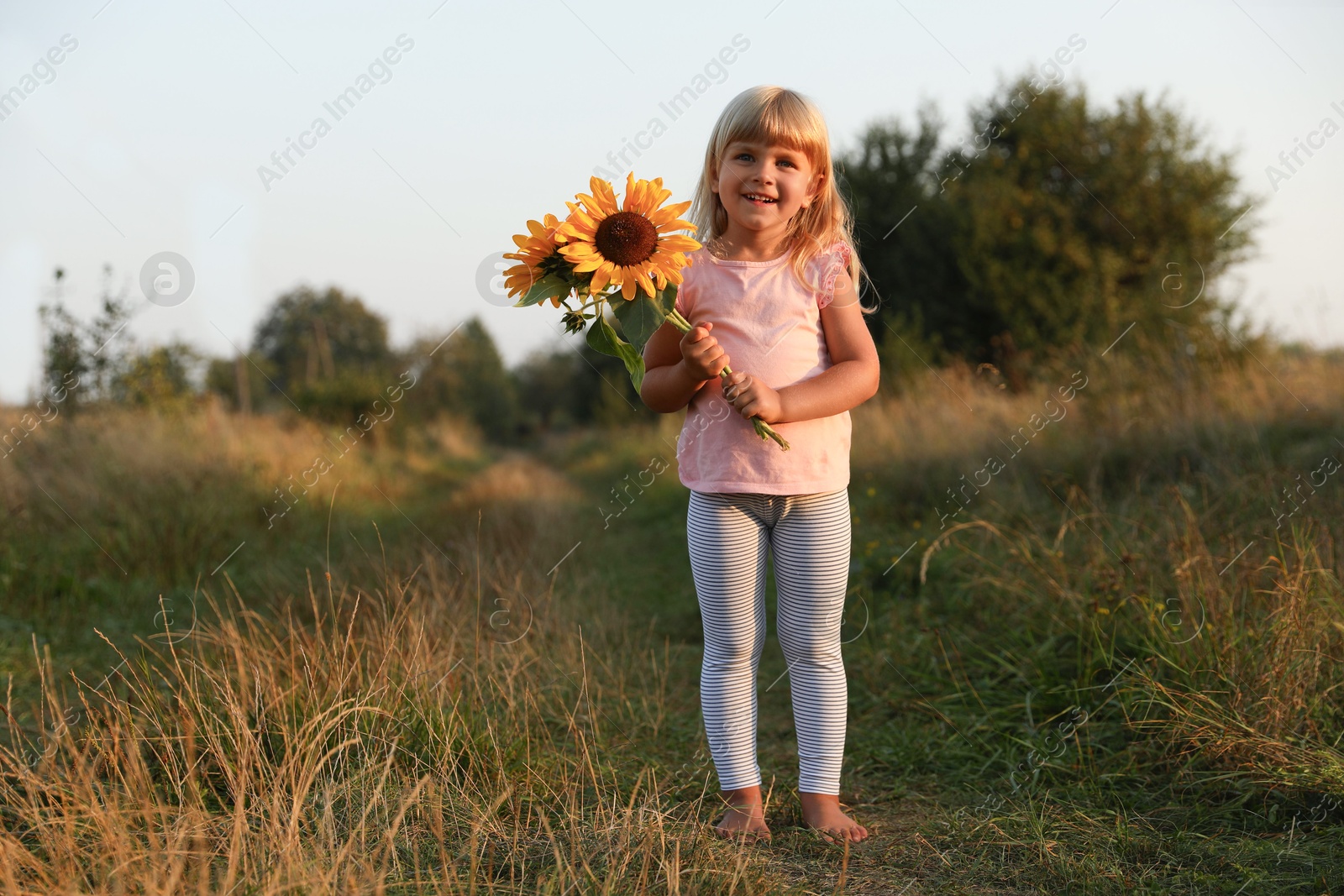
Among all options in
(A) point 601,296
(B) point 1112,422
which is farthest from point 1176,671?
(B) point 1112,422

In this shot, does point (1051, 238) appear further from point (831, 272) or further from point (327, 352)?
point (327, 352)

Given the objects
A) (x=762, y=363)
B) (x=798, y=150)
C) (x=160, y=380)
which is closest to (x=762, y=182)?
(x=798, y=150)

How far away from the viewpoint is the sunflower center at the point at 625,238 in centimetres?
199

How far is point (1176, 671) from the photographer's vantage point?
2771mm

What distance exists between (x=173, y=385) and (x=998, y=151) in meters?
12.7

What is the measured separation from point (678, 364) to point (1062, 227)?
13568 millimetres

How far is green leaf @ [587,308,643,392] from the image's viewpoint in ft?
6.73

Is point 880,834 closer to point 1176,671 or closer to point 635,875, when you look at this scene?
point 635,875

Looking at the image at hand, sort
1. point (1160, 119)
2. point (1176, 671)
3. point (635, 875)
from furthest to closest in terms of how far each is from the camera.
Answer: point (1160, 119) < point (1176, 671) < point (635, 875)

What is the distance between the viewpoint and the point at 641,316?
2014 mm

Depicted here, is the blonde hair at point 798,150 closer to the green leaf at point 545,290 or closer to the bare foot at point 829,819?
the green leaf at point 545,290

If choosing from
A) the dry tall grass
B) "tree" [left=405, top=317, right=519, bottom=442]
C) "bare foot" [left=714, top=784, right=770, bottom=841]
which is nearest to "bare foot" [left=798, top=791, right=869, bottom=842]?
"bare foot" [left=714, top=784, right=770, bottom=841]

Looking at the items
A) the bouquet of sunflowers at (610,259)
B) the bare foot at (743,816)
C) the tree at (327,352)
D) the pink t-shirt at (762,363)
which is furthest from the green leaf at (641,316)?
the tree at (327,352)

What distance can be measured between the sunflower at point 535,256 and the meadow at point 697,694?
1.07 meters
